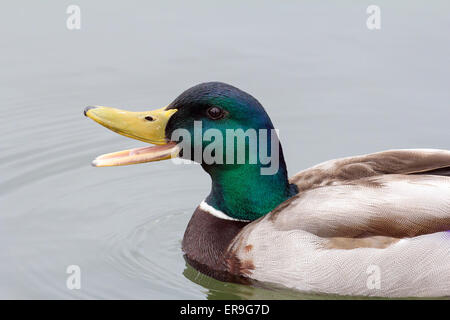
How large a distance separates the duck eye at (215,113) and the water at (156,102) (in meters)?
1.23

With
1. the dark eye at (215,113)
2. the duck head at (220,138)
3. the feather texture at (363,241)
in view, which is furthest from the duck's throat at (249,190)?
the dark eye at (215,113)

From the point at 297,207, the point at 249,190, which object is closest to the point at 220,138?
the point at 249,190

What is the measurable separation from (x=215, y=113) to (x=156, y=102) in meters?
3.19

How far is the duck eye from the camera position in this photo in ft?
23.4

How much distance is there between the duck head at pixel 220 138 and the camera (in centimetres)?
715

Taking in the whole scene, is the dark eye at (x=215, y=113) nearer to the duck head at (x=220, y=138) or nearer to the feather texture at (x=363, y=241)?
the duck head at (x=220, y=138)

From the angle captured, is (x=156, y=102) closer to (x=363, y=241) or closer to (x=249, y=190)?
(x=249, y=190)

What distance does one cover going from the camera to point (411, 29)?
11383 mm

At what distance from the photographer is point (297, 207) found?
278 inches

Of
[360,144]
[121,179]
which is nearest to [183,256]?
[121,179]

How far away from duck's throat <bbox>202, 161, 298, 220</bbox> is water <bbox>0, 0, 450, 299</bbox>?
58 cm

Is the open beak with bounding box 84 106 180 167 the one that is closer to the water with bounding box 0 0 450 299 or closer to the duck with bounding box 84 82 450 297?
the duck with bounding box 84 82 450 297

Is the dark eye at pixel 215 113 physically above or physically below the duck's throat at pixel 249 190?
above

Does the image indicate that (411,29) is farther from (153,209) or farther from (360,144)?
(153,209)
